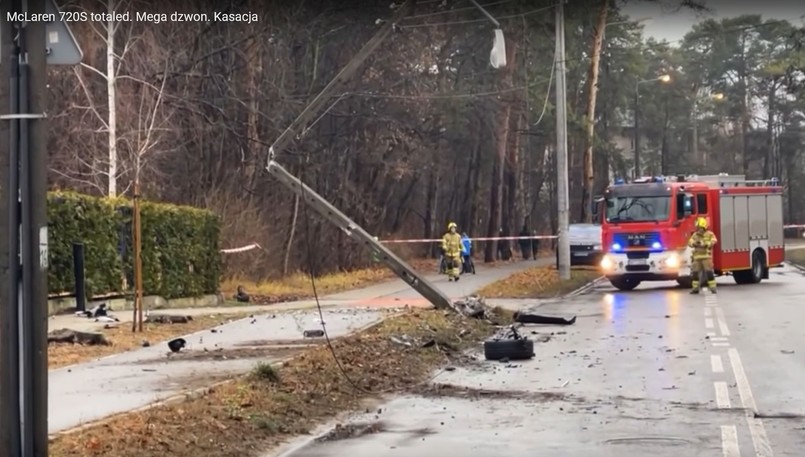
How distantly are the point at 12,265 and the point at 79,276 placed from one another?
14538mm

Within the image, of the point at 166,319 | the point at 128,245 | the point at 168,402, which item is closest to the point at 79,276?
the point at 166,319

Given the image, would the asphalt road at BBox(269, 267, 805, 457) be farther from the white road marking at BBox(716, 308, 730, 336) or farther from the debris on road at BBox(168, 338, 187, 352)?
the debris on road at BBox(168, 338, 187, 352)

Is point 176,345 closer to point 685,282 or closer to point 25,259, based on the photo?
point 25,259

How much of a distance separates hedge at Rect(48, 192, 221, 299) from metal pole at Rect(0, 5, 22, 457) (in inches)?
544

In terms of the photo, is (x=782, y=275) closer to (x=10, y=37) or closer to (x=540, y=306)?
(x=540, y=306)

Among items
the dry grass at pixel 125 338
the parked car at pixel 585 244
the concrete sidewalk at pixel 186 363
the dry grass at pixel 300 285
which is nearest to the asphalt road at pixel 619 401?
the concrete sidewalk at pixel 186 363

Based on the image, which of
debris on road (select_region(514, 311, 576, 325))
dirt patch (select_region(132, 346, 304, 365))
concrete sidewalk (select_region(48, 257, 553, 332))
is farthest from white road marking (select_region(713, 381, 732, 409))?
concrete sidewalk (select_region(48, 257, 553, 332))

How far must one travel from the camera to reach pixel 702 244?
2877 centimetres

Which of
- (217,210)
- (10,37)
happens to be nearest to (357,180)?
(217,210)

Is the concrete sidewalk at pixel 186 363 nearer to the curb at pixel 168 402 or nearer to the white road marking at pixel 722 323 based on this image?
the curb at pixel 168 402

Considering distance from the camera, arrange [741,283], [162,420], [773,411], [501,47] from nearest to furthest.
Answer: [162,420]
[773,411]
[501,47]
[741,283]

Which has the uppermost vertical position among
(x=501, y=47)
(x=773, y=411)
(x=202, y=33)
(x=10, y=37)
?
(x=202, y=33)

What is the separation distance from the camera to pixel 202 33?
32312mm

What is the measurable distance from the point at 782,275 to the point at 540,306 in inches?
639
